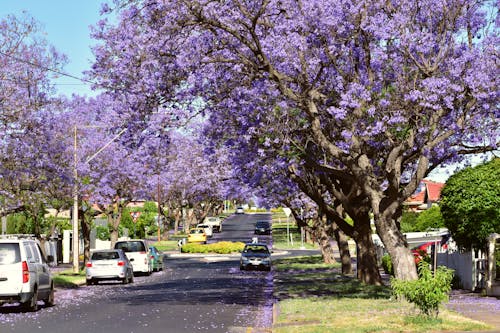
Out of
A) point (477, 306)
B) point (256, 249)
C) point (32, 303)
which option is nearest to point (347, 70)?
point (477, 306)

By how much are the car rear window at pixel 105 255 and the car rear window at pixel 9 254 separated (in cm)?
1386

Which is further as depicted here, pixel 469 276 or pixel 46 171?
pixel 46 171

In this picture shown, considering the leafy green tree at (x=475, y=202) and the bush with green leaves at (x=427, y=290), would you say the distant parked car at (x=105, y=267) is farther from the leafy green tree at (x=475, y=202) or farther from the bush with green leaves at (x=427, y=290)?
the bush with green leaves at (x=427, y=290)

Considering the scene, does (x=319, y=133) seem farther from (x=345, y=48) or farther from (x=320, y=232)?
(x=320, y=232)

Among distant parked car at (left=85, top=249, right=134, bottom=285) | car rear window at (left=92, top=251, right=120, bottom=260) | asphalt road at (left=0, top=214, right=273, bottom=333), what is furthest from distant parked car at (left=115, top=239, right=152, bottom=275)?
distant parked car at (left=85, top=249, right=134, bottom=285)

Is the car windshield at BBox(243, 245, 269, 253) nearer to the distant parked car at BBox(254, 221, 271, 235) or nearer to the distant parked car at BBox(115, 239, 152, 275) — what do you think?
the distant parked car at BBox(115, 239, 152, 275)

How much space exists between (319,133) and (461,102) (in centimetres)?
336

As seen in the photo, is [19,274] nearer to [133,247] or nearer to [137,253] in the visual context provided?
[137,253]

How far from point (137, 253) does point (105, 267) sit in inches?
253

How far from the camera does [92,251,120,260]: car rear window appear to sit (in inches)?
1449

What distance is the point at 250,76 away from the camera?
22.5 m

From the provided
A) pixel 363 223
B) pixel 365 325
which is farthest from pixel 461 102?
pixel 363 223

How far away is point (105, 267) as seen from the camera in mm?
36594

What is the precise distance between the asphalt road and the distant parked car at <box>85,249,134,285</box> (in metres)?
0.46
